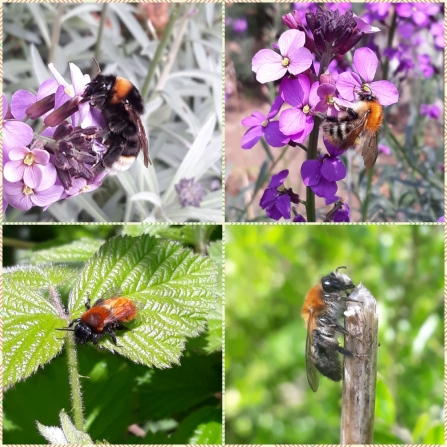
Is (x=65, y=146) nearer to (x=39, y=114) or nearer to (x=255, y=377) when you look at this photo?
(x=39, y=114)

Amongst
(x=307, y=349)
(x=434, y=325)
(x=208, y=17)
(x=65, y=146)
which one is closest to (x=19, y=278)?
(x=65, y=146)

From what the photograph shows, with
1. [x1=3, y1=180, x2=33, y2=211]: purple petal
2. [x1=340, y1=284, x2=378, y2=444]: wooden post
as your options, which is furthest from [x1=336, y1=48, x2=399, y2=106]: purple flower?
[x1=3, y1=180, x2=33, y2=211]: purple petal

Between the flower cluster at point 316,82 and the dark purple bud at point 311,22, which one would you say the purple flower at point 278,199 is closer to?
the flower cluster at point 316,82

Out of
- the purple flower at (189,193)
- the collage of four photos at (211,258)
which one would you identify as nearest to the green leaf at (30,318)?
the collage of four photos at (211,258)

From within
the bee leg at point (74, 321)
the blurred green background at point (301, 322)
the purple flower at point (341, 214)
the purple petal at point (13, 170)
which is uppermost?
the purple petal at point (13, 170)

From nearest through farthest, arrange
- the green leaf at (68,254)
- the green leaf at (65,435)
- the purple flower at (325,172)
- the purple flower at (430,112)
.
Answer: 1. the green leaf at (65,435)
2. the purple flower at (325,172)
3. the green leaf at (68,254)
4. the purple flower at (430,112)

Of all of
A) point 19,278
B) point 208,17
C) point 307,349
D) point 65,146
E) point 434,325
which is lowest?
point 434,325

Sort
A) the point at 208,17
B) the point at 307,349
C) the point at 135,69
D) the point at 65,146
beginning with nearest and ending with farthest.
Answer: the point at 65,146
the point at 307,349
the point at 135,69
the point at 208,17
